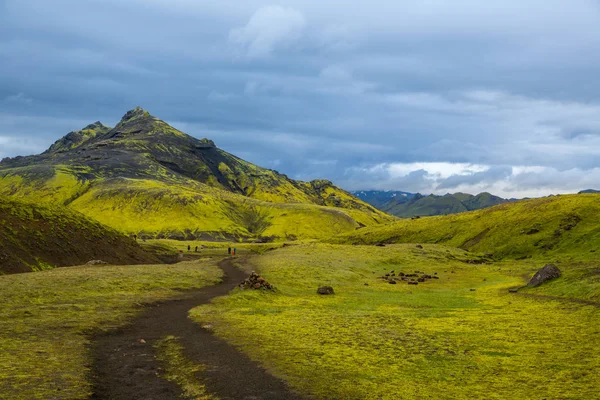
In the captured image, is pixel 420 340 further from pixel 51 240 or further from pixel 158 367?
pixel 51 240

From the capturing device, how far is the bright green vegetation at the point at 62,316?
1997 centimetres

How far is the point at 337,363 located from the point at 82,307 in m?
26.3

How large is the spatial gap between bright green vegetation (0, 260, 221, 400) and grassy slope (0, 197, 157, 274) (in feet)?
58.7

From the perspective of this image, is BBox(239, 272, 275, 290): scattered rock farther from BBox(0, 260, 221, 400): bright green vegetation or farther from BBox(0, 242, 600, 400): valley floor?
BBox(0, 260, 221, 400): bright green vegetation

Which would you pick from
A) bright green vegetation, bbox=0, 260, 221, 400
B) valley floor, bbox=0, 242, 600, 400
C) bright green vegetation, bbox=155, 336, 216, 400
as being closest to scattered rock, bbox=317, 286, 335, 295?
valley floor, bbox=0, 242, 600, 400

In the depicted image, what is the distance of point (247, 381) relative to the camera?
21047 mm

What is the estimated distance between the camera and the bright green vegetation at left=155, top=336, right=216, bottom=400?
19.6m

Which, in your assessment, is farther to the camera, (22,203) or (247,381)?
(22,203)

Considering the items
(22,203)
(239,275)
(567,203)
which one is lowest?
(239,275)

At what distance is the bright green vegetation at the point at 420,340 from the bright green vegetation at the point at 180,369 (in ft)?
12.3

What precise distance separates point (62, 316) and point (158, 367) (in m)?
15.8

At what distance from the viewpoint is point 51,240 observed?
259 ft

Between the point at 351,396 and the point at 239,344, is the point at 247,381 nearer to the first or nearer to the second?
the point at 351,396

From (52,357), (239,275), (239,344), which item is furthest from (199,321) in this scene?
(239,275)
